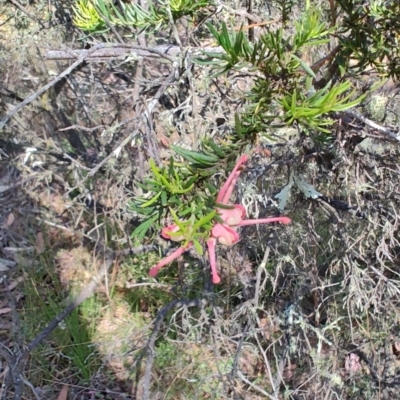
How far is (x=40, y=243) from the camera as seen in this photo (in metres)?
2.52

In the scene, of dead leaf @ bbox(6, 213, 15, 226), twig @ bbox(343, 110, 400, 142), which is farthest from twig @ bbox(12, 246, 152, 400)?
twig @ bbox(343, 110, 400, 142)

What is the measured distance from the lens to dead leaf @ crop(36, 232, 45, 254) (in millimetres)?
2467

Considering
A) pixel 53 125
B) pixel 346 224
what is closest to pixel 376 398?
pixel 346 224

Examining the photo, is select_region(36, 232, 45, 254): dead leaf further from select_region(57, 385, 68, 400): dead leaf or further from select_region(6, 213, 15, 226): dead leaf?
select_region(57, 385, 68, 400): dead leaf

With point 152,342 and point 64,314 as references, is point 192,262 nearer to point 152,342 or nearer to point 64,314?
point 152,342

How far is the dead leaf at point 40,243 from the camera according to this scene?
2467 millimetres

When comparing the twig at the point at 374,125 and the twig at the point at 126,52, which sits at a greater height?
the twig at the point at 126,52

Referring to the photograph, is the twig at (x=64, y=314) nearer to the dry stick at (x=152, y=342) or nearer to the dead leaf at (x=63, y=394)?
the dead leaf at (x=63, y=394)

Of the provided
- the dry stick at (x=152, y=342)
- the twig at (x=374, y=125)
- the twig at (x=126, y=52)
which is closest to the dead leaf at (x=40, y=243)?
the dry stick at (x=152, y=342)

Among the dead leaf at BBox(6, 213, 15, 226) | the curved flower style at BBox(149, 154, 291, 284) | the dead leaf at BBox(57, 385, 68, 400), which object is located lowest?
the dead leaf at BBox(57, 385, 68, 400)

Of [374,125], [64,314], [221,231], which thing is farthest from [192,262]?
[221,231]

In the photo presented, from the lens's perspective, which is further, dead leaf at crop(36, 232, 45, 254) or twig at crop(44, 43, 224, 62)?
dead leaf at crop(36, 232, 45, 254)

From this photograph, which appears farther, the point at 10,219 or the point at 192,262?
the point at 10,219

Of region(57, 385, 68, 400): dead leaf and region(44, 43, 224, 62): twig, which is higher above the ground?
region(44, 43, 224, 62): twig
